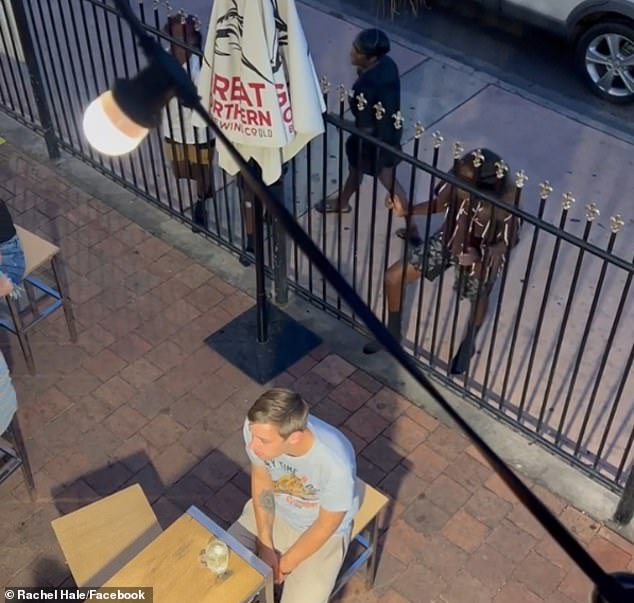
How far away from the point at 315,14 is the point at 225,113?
491 centimetres

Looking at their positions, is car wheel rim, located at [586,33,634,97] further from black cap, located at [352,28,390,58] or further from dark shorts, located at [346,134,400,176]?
dark shorts, located at [346,134,400,176]

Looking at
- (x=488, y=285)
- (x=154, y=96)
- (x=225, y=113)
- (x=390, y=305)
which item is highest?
(x=154, y=96)

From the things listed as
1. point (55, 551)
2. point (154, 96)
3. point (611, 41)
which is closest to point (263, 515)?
point (55, 551)

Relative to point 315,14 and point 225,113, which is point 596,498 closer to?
point 225,113

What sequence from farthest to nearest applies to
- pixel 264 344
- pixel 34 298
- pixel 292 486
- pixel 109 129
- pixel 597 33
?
1. pixel 597 33
2. pixel 264 344
3. pixel 34 298
4. pixel 292 486
5. pixel 109 129

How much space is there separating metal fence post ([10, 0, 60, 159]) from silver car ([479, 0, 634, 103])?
4088 mm

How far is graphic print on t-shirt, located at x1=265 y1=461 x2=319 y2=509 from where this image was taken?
3.56 m

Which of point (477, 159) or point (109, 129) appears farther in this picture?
point (477, 159)

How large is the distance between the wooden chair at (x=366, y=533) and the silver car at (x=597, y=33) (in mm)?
5042

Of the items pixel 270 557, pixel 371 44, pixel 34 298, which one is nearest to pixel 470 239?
pixel 371 44

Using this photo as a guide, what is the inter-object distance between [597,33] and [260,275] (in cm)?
418

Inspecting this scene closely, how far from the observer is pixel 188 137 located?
5.71 metres

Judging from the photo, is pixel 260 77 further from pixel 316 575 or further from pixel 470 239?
pixel 316 575

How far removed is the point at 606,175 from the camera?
6.86m
